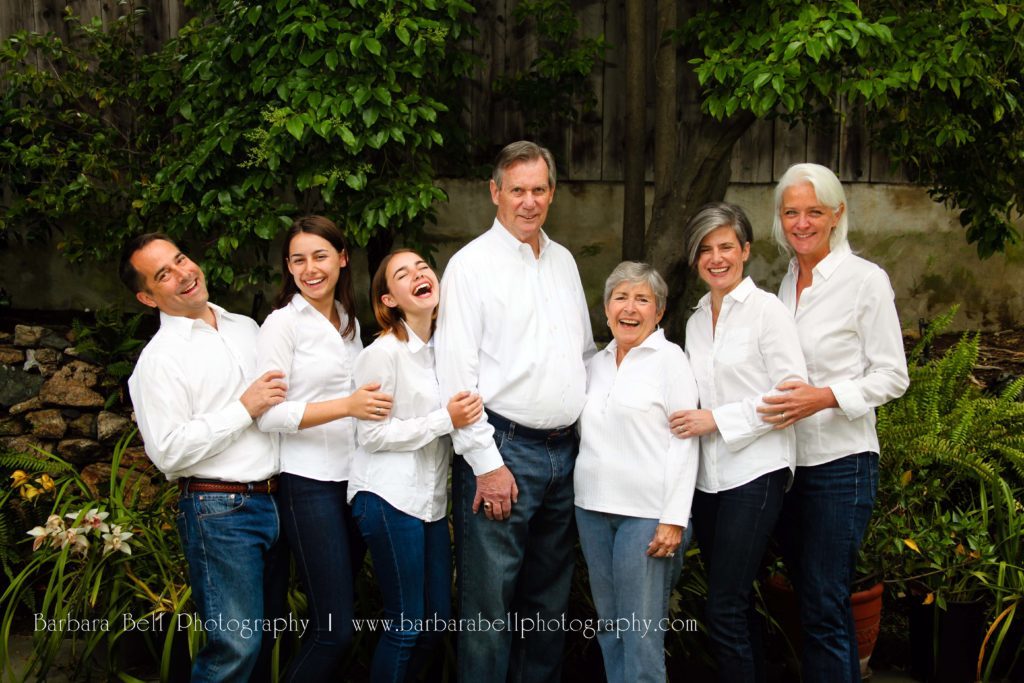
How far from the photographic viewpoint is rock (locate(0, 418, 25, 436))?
4.61m

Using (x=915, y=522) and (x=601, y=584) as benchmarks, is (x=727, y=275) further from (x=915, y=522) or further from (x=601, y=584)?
(x=915, y=522)

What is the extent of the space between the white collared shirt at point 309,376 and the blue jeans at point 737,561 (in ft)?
4.14

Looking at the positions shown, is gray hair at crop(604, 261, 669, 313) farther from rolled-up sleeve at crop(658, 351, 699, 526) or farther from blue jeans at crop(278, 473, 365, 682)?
blue jeans at crop(278, 473, 365, 682)

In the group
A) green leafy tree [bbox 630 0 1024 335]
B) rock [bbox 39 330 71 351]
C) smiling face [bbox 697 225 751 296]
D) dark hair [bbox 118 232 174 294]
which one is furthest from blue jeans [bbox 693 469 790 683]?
rock [bbox 39 330 71 351]

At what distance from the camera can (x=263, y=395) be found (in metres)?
2.85

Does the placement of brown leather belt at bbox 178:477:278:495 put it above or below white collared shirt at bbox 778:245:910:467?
below

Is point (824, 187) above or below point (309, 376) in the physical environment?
above

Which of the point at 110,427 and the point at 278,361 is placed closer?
the point at 278,361

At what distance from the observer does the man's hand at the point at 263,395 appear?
2.85 meters

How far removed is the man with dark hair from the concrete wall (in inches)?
97.7

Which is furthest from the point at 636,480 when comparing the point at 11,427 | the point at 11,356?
the point at 11,356

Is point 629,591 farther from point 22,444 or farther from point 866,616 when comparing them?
point 22,444

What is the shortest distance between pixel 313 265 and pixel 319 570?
39.2 inches

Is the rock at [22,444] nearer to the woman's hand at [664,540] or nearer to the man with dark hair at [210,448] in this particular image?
the man with dark hair at [210,448]
